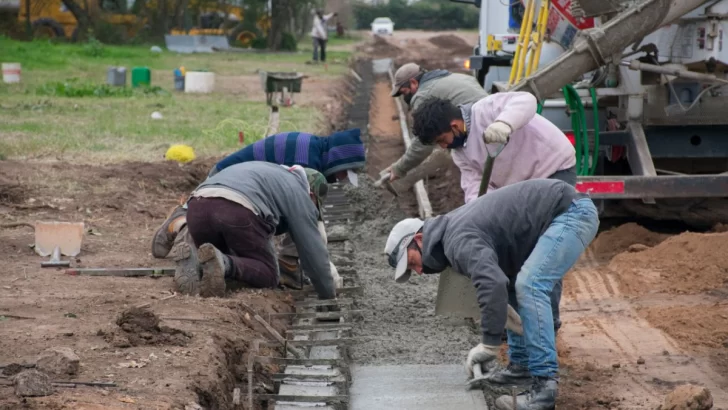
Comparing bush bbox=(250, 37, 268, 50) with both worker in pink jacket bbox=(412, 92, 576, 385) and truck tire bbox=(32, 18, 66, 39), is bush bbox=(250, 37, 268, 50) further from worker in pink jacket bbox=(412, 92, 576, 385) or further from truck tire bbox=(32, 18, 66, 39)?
worker in pink jacket bbox=(412, 92, 576, 385)

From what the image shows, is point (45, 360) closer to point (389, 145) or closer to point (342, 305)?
point (342, 305)

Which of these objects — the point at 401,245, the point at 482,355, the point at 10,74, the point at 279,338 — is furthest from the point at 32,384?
the point at 10,74

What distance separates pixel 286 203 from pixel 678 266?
3.29m

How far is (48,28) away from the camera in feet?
143

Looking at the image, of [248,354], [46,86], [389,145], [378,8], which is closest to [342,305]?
[248,354]

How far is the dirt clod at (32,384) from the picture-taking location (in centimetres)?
446

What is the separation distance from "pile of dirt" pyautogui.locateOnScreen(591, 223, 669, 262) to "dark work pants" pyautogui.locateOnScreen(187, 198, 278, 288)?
349cm

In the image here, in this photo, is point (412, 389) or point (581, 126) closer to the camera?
point (412, 389)

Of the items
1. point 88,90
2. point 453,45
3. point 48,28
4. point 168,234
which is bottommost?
point 453,45

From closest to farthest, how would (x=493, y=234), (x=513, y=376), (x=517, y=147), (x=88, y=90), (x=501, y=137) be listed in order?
(x=493, y=234) → (x=501, y=137) → (x=513, y=376) → (x=517, y=147) → (x=88, y=90)

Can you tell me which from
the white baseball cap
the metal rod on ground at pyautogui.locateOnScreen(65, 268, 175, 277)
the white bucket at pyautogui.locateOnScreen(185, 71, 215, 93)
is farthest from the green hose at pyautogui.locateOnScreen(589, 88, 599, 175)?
the white bucket at pyautogui.locateOnScreen(185, 71, 215, 93)

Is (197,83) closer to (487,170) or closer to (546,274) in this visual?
(487,170)

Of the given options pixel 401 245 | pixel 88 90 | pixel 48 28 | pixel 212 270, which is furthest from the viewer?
pixel 48 28

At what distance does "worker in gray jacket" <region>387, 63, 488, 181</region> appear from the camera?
8.49 m
